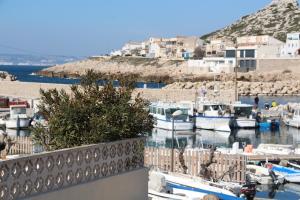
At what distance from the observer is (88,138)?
10922mm

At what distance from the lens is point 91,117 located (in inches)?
435

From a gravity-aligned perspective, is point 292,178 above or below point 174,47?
below

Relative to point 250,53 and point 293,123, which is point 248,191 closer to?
point 293,123

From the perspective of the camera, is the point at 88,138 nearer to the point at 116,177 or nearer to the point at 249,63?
the point at 116,177

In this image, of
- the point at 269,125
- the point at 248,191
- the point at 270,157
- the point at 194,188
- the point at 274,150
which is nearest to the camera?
the point at 194,188

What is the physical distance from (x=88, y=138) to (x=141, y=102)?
156 cm

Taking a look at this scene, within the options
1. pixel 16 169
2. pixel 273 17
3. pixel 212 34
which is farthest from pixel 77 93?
pixel 212 34

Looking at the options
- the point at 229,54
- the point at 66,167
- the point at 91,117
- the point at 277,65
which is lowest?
the point at 66,167

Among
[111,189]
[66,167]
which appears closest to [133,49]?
[111,189]

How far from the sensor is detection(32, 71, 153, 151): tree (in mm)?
10961

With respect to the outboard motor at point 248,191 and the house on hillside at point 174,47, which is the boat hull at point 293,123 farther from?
the house on hillside at point 174,47

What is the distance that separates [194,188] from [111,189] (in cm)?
610

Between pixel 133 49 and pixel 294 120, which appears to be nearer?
pixel 294 120

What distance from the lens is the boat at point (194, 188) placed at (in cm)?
1633
